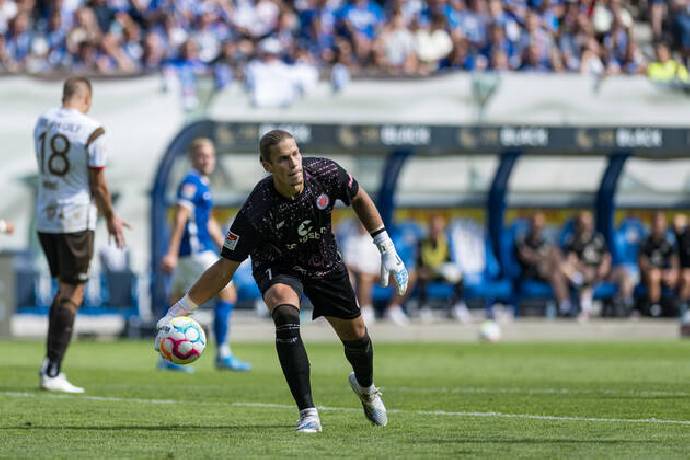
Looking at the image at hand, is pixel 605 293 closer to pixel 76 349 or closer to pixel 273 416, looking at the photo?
pixel 76 349

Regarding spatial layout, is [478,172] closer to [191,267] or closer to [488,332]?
[488,332]

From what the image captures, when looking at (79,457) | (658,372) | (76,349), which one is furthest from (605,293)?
(79,457)

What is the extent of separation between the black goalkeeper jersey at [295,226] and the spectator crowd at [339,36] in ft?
54.5

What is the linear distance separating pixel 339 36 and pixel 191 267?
12.5 m

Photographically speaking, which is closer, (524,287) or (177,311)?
(177,311)

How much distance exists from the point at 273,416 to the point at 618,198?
18.4 metres

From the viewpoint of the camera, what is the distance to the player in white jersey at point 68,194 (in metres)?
11.8

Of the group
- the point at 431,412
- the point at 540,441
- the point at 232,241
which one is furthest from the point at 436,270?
the point at 540,441

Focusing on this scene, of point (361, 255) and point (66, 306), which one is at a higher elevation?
point (66, 306)

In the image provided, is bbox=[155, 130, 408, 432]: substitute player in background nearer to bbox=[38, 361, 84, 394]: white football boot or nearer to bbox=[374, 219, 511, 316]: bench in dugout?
bbox=[38, 361, 84, 394]: white football boot

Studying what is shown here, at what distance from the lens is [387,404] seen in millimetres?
10812

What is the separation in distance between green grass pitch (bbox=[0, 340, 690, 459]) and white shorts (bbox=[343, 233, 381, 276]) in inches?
276

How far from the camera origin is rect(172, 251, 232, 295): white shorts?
14859mm

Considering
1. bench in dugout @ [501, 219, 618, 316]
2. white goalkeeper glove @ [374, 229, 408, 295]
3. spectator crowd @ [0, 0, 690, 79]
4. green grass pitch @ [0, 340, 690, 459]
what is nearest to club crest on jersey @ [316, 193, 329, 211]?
white goalkeeper glove @ [374, 229, 408, 295]
